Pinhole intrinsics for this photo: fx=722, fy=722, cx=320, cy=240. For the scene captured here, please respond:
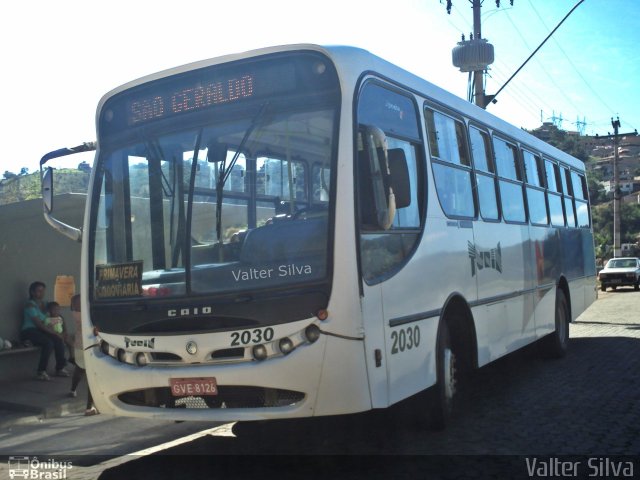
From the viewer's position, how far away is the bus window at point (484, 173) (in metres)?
7.68

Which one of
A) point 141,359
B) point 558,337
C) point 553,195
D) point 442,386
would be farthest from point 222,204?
point 553,195

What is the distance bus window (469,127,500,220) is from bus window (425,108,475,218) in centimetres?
30

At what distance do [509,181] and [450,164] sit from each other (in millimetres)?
2323

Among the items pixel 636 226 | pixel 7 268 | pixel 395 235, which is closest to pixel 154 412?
pixel 395 235

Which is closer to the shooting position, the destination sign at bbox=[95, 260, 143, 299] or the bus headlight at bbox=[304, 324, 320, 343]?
the bus headlight at bbox=[304, 324, 320, 343]

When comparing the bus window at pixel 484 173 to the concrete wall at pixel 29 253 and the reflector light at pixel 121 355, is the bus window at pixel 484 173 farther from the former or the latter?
the concrete wall at pixel 29 253

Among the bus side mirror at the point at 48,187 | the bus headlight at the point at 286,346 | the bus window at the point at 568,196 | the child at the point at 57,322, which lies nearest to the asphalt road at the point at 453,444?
the bus headlight at the point at 286,346

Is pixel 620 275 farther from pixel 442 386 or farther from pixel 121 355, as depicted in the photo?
pixel 121 355

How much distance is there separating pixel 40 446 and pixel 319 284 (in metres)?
3.83

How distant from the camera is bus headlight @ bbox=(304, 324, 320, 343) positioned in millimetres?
4828

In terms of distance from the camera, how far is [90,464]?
614cm

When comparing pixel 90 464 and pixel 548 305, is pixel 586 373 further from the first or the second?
pixel 90 464

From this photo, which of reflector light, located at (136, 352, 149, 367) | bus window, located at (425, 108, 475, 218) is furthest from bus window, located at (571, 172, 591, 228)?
reflector light, located at (136, 352, 149, 367)

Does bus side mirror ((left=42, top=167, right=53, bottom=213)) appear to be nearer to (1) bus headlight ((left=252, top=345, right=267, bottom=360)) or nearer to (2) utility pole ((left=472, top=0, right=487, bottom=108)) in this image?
(1) bus headlight ((left=252, top=345, right=267, bottom=360))
